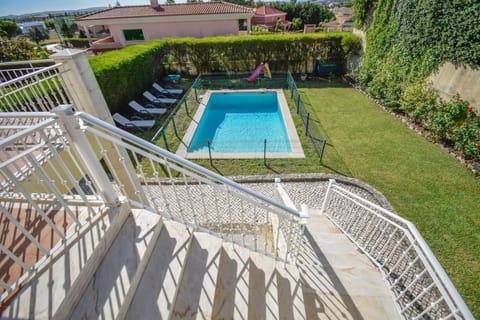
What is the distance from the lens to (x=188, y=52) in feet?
46.5

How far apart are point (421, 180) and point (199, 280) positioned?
6105 mm

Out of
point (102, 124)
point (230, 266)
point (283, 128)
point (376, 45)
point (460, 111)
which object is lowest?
point (283, 128)

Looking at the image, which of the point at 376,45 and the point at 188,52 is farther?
the point at 188,52

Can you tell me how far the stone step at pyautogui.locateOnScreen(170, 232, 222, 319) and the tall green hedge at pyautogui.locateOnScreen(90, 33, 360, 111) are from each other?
11.0m

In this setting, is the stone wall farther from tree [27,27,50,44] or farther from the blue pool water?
tree [27,27,50,44]

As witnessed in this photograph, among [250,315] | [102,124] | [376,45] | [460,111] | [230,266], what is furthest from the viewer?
[376,45]

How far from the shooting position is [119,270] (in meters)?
1.93

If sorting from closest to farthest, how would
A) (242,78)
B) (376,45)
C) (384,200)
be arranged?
1. (384,200)
2. (376,45)
3. (242,78)

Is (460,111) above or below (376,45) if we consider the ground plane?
below

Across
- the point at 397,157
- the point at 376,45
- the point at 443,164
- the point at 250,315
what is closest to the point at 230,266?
the point at 250,315

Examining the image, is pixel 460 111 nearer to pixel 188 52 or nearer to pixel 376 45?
pixel 376 45

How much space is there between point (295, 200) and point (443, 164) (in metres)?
4.48

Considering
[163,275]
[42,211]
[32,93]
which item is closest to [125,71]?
[32,93]

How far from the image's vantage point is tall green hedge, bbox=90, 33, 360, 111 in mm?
12684
